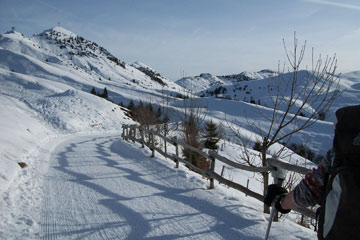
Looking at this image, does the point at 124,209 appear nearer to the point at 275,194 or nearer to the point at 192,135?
the point at 275,194

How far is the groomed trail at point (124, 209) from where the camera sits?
14.1 ft

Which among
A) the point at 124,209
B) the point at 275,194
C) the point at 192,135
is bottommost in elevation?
the point at 192,135

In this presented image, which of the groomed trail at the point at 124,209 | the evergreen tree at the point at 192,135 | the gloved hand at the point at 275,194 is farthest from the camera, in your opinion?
the evergreen tree at the point at 192,135

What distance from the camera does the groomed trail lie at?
4289mm

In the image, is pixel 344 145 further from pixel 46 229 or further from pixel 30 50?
pixel 30 50

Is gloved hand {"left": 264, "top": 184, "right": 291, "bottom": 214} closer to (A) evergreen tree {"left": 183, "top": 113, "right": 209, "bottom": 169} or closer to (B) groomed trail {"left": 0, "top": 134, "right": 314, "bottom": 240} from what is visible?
(B) groomed trail {"left": 0, "top": 134, "right": 314, "bottom": 240}

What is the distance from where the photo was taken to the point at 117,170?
8297 mm

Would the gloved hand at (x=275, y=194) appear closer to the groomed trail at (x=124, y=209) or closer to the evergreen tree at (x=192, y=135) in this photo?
the groomed trail at (x=124, y=209)

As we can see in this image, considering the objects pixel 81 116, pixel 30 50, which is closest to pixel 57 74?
pixel 30 50

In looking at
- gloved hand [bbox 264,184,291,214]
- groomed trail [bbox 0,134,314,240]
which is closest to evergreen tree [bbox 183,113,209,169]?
groomed trail [bbox 0,134,314,240]

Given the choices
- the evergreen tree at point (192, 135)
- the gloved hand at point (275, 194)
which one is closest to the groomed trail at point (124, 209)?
the gloved hand at point (275, 194)

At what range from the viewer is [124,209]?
518 centimetres

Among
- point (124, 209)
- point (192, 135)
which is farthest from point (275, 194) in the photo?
point (192, 135)

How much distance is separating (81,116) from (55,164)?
79.1 ft
